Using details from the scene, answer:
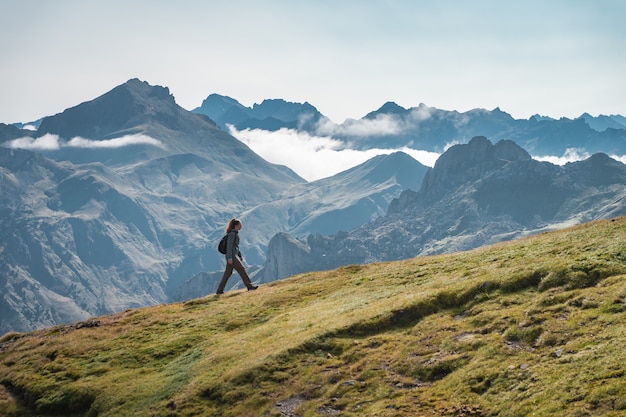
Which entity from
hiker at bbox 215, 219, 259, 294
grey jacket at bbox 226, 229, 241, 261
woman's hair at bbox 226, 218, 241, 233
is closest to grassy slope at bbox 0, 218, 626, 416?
hiker at bbox 215, 219, 259, 294

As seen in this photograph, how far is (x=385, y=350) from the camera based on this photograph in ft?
94.0

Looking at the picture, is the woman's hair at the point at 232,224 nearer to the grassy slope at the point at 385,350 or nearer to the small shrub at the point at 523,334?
the grassy slope at the point at 385,350

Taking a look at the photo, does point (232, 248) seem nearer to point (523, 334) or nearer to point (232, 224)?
point (232, 224)

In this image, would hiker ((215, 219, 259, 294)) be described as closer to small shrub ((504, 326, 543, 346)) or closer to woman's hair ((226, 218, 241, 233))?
woman's hair ((226, 218, 241, 233))

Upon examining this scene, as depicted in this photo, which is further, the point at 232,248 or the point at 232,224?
the point at 232,248

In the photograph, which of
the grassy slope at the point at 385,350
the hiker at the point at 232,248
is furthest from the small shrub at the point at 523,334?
the hiker at the point at 232,248

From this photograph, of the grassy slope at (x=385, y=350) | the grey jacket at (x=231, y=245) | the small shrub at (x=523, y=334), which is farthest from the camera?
the grey jacket at (x=231, y=245)

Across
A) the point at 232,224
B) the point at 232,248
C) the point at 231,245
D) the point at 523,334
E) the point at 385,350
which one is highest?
the point at 232,224

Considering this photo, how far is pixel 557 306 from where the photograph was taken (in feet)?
86.4

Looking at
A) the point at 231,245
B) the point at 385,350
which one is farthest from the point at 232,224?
the point at 385,350

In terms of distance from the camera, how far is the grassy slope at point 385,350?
21266mm

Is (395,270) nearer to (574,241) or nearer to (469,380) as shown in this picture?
(574,241)

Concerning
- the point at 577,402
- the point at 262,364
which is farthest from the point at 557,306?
the point at 262,364

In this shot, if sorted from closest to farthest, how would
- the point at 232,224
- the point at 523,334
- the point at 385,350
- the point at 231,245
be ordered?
the point at 523,334 < the point at 385,350 < the point at 232,224 < the point at 231,245
